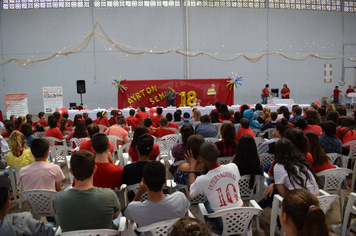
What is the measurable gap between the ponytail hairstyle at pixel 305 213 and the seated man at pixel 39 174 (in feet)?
7.96

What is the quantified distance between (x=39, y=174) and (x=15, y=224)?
1180 millimetres

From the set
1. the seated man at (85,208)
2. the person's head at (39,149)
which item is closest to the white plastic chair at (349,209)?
the seated man at (85,208)

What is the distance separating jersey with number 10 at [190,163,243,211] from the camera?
2.60 metres

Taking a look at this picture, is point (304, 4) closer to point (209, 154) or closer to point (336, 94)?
point (336, 94)

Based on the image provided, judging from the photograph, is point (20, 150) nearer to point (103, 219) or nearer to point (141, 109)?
point (103, 219)

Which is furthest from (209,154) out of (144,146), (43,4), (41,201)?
(43,4)

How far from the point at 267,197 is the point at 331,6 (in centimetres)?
1793

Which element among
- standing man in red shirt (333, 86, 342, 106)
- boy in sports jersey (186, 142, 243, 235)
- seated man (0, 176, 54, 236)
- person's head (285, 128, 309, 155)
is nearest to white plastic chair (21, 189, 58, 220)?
seated man (0, 176, 54, 236)

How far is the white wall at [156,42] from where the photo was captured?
1529 centimetres

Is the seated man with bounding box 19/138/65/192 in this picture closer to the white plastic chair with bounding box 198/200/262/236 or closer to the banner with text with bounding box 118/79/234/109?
the white plastic chair with bounding box 198/200/262/236

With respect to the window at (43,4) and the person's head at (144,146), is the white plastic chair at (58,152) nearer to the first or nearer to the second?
the person's head at (144,146)

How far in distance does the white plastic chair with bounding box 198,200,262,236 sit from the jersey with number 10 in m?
0.16

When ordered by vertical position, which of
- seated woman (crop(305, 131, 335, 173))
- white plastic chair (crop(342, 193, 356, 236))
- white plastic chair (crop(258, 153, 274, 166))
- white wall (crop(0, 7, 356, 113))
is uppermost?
white wall (crop(0, 7, 356, 113))

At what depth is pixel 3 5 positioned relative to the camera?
49.6 feet
